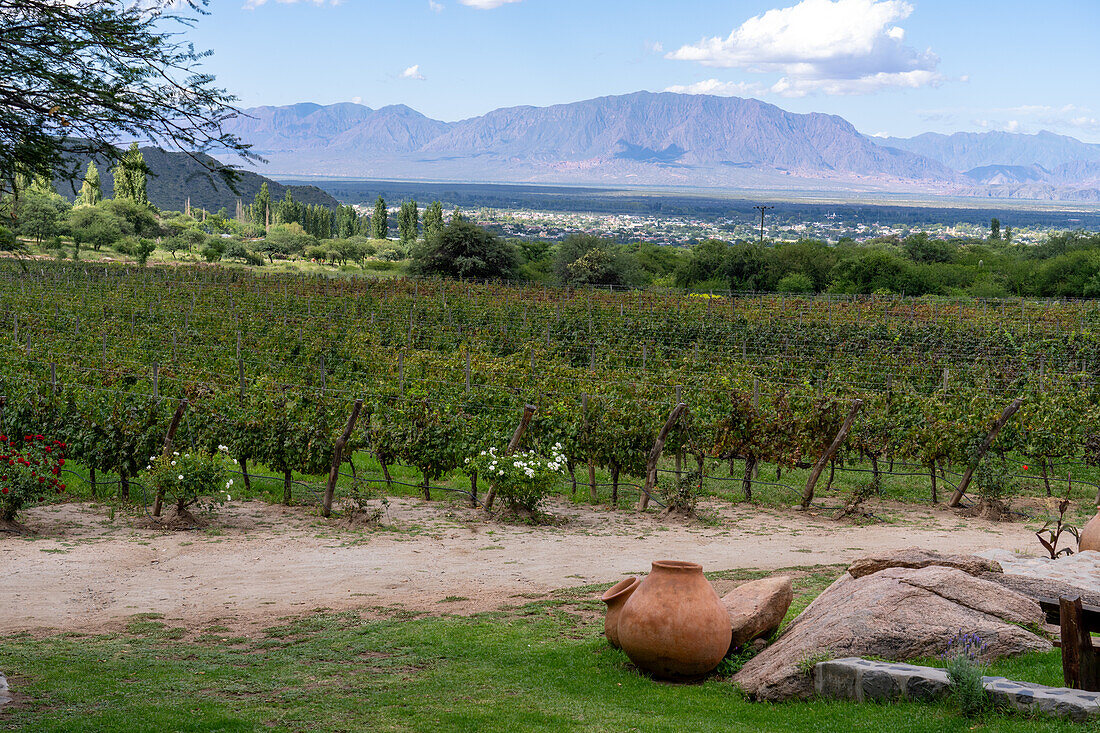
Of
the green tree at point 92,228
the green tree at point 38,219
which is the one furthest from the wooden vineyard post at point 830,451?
the green tree at point 92,228

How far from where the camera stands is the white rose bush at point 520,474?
14.2 m

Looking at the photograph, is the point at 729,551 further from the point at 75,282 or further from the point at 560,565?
the point at 75,282

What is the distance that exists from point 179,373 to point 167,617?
531 inches

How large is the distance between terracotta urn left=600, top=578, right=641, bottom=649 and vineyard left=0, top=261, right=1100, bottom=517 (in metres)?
6.16

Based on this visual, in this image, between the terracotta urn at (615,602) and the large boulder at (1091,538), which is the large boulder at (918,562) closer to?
the terracotta urn at (615,602)

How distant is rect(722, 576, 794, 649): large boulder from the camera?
8.11 m

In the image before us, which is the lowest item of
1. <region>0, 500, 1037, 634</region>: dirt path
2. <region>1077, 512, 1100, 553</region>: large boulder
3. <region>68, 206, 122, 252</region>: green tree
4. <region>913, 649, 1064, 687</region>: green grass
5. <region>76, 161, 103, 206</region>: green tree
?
<region>0, 500, 1037, 634</region>: dirt path

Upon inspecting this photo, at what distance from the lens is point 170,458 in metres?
14.3

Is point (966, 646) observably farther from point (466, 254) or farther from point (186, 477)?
point (466, 254)

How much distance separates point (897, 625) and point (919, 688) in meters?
0.93

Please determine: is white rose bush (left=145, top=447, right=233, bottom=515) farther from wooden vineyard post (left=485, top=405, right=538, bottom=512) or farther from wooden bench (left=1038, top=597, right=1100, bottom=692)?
wooden bench (left=1038, top=597, right=1100, bottom=692)

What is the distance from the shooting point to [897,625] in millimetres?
7422

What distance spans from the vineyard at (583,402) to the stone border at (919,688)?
795 centimetres

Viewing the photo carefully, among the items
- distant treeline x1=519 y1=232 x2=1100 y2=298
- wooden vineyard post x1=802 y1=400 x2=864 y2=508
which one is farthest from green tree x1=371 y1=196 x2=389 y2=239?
wooden vineyard post x1=802 y1=400 x2=864 y2=508
